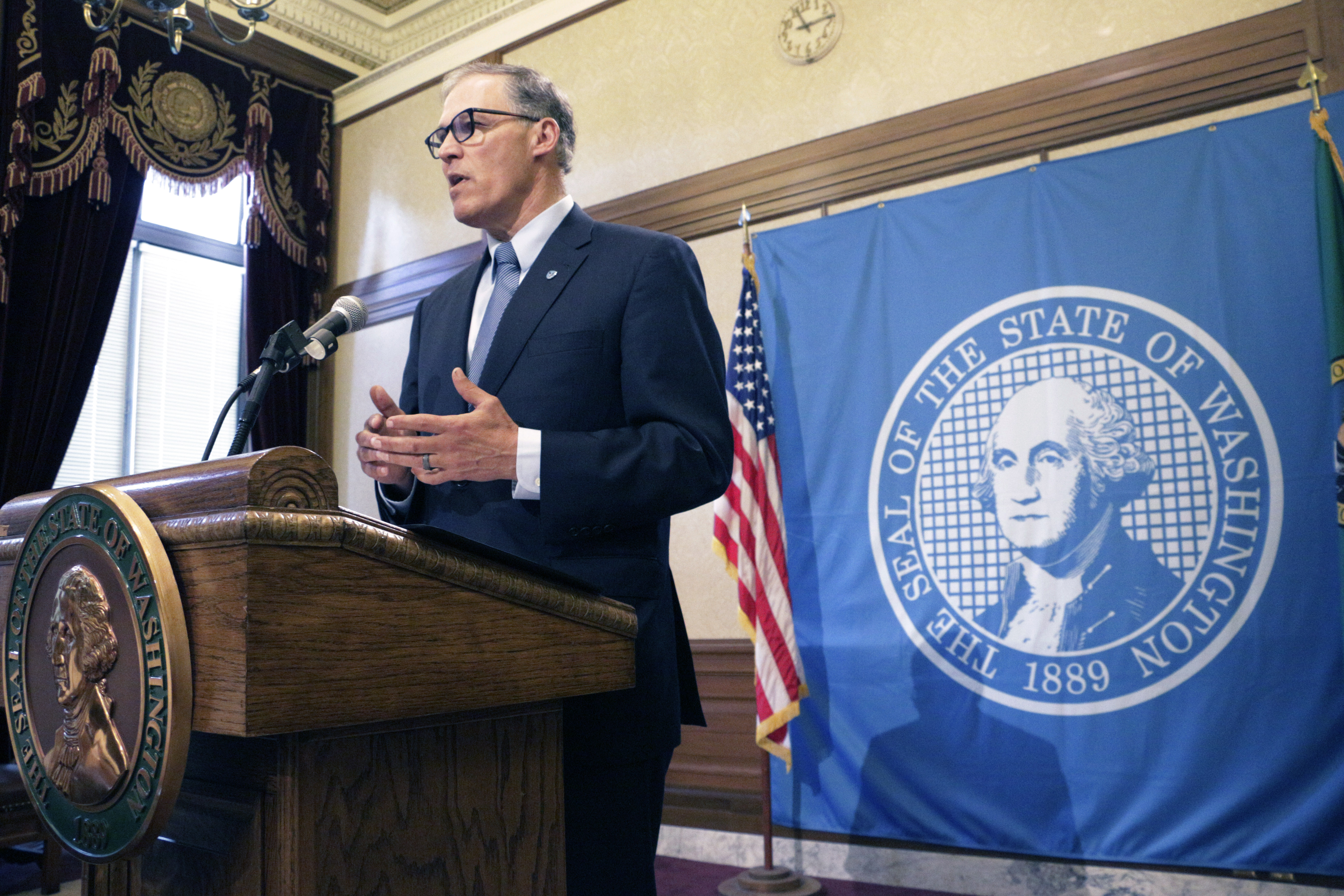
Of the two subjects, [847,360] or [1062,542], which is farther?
[847,360]

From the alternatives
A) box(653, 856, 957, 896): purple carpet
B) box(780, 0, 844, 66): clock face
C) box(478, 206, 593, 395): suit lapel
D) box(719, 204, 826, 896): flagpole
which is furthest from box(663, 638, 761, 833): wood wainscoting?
box(478, 206, 593, 395): suit lapel

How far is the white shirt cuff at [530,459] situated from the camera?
1.06 m

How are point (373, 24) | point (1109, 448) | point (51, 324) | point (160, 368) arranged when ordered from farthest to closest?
point (373, 24) < point (160, 368) < point (51, 324) < point (1109, 448)

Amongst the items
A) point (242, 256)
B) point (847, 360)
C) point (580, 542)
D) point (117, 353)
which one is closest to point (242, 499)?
point (580, 542)

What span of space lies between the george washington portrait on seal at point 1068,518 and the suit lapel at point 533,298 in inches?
86.8

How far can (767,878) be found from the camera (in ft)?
Answer: 10.8

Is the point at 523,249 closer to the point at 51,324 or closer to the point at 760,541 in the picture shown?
the point at 760,541

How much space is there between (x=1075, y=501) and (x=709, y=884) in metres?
1.83

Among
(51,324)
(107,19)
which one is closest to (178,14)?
(107,19)

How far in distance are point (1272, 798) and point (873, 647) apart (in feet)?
3.99

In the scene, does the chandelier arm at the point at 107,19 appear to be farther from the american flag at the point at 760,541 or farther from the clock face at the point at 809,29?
the american flag at the point at 760,541

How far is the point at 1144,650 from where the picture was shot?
9.53 feet

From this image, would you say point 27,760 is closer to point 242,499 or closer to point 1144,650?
point 242,499

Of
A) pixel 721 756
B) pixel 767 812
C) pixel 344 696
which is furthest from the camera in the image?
pixel 721 756
